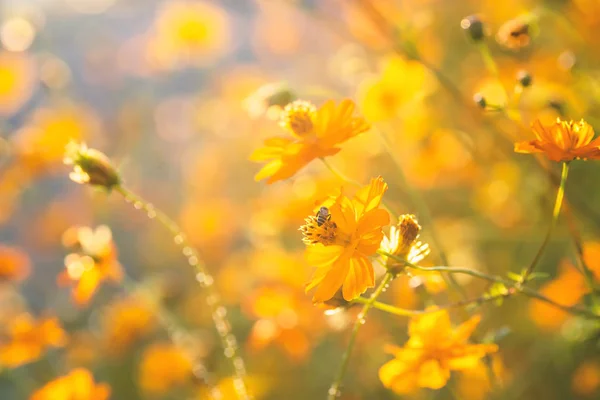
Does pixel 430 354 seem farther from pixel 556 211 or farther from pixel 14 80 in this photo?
pixel 14 80

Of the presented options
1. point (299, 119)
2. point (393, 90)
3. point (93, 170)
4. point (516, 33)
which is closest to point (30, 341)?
point (93, 170)

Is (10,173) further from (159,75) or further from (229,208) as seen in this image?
(159,75)

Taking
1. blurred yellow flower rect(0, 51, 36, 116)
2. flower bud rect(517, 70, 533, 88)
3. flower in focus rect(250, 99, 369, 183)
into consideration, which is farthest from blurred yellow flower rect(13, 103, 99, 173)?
flower bud rect(517, 70, 533, 88)

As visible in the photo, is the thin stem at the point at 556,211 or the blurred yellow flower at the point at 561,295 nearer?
the thin stem at the point at 556,211

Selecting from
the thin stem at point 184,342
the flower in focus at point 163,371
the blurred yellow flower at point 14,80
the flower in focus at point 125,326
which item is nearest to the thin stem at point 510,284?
the thin stem at point 184,342

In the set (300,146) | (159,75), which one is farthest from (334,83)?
(300,146)

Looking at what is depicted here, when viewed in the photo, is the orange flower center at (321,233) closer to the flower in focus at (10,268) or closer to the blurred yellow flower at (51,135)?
the blurred yellow flower at (51,135)
